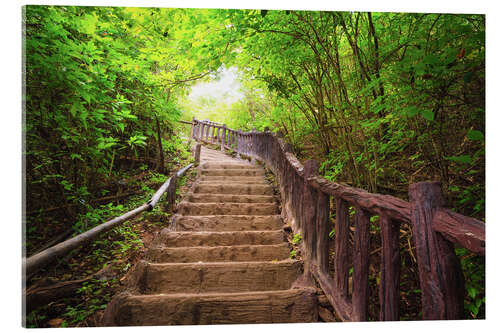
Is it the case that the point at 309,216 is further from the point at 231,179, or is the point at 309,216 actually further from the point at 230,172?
the point at 230,172

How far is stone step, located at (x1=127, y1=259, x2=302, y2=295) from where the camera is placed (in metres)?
2.10

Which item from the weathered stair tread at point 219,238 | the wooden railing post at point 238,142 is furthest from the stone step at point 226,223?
the wooden railing post at point 238,142

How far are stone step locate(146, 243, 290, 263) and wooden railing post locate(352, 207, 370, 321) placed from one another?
121 centimetres

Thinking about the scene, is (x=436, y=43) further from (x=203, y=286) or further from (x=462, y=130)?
(x=203, y=286)

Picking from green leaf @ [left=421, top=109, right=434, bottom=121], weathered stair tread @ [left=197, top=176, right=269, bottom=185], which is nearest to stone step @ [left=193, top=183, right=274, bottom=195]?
weathered stair tread @ [left=197, top=176, right=269, bottom=185]

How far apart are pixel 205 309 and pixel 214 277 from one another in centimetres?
44

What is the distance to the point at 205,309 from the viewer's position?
171 cm

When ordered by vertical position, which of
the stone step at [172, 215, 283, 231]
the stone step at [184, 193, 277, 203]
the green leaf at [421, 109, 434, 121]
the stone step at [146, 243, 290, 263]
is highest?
the green leaf at [421, 109, 434, 121]

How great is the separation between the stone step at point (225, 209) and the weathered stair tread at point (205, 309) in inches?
74.8

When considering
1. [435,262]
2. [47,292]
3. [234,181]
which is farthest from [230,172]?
[435,262]

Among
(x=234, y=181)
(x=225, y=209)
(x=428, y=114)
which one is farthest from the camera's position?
(x=234, y=181)

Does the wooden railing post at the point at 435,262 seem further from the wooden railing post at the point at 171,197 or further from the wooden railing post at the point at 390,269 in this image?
the wooden railing post at the point at 171,197

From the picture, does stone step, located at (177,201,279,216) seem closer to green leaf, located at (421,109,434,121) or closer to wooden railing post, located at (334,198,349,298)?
wooden railing post, located at (334,198,349,298)

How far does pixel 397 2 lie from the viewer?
73.5 inches
